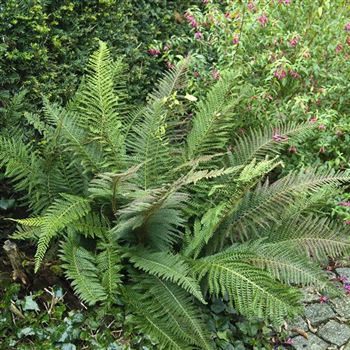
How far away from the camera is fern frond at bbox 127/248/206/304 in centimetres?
281

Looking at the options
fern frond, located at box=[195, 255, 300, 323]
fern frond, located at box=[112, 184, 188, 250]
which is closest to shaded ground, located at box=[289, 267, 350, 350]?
fern frond, located at box=[195, 255, 300, 323]

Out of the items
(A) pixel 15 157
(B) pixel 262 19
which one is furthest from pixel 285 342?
(B) pixel 262 19

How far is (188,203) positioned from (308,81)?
1482 millimetres

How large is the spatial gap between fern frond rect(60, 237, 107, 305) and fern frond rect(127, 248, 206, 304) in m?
0.23

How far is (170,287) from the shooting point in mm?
3018

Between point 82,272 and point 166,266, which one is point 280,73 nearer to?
point 166,266

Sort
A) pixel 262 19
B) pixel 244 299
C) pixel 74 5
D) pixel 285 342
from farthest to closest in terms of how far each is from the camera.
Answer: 1. pixel 262 19
2. pixel 74 5
3. pixel 285 342
4. pixel 244 299

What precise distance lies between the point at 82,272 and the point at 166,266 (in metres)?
0.44

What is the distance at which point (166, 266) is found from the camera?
2.95m

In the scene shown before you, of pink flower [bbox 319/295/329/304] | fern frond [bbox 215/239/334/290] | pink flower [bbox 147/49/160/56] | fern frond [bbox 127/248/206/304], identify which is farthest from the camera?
pink flower [bbox 147/49/160/56]

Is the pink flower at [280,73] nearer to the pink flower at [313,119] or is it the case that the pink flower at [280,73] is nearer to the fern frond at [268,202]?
the pink flower at [313,119]

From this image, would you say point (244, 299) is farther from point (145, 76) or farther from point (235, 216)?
point (145, 76)

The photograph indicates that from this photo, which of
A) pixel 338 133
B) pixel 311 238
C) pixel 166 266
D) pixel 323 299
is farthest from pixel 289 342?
pixel 338 133

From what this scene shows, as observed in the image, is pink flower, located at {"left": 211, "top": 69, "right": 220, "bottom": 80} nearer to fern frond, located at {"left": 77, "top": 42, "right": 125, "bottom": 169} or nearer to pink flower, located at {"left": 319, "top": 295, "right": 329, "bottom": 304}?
fern frond, located at {"left": 77, "top": 42, "right": 125, "bottom": 169}
